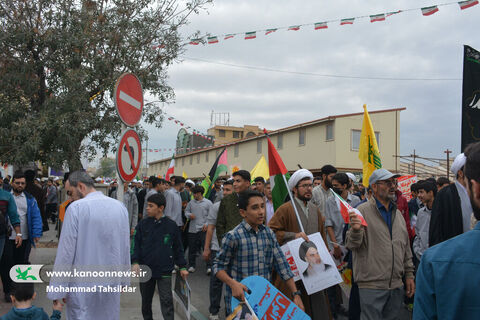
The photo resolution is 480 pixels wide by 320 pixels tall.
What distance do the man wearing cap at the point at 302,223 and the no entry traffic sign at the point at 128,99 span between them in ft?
7.15

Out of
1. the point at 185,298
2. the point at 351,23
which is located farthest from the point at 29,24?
the point at 351,23

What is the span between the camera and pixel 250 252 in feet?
12.5

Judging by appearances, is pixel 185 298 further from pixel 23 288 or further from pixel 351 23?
pixel 351 23

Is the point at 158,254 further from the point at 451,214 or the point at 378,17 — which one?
the point at 378,17

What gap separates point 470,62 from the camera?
213 inches

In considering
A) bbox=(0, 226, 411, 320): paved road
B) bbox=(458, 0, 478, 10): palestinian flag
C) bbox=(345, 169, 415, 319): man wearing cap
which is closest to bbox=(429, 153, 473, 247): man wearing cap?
bbox=(345, 169, 415, 319): man wearing cap

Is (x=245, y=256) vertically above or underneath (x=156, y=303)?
above

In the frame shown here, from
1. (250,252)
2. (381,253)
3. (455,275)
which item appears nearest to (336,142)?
(381,253)

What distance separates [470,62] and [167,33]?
22.9ft

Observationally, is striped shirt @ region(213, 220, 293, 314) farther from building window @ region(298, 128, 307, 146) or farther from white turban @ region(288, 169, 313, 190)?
building window @ region(298, 128, 307, 146)

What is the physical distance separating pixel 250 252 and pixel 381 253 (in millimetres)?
1560

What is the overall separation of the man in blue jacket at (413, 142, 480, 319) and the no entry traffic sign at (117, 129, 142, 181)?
3893mm

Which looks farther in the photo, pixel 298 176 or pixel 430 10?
pixel 430 10

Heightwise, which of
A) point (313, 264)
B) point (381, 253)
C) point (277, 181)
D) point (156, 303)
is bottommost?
point (156, 303)
